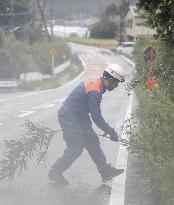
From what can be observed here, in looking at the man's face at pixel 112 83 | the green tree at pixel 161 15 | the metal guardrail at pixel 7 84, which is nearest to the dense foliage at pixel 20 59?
the metal guardrail at pixel 7 84

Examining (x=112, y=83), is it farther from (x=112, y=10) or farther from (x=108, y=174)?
(x=112, y=10)

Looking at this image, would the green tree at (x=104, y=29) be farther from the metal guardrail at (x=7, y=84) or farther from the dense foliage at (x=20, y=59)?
the metal guardrail at (x=7, y=84)

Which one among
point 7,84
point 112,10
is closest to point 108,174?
point 7,84

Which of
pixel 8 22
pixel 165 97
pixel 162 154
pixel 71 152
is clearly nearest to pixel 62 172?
pixel 71 152

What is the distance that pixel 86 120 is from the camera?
8602 millimetres

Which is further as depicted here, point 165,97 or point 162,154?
point 165,97

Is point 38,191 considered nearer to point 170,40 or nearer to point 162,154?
point 162,154

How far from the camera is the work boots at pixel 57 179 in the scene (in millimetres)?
8609

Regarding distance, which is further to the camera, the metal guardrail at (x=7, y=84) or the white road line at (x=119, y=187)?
the metal guardrail at (x=7, y=84)

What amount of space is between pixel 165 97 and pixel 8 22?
61.5 m

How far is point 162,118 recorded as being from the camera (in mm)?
7855

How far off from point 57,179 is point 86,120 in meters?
0.94

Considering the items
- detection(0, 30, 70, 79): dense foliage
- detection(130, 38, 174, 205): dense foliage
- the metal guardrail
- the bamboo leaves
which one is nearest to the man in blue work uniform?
the bamboo leaves

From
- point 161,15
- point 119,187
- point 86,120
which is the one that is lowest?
point 119,187
